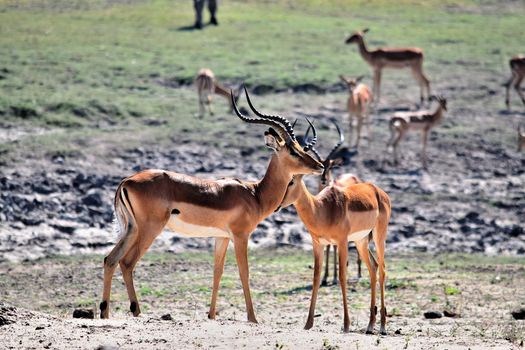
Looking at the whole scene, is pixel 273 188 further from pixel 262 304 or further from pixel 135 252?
pixel 262 304

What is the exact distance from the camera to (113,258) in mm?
11086

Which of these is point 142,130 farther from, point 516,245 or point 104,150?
point 516,245

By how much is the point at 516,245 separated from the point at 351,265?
2844mm

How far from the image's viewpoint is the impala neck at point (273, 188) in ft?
39.3

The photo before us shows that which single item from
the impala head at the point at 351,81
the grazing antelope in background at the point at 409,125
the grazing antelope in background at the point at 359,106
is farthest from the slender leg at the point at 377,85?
the grazing antelope in background at the point at 409,125

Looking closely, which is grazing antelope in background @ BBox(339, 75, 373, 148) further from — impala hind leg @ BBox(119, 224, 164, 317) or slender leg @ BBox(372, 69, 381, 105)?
impala hind leg @ BBox(119, 224, 164, 317)

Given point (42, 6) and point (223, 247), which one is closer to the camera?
point (223, 247)

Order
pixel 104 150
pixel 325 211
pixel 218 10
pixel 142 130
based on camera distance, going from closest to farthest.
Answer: pixel 325 211, pixel 104 150, pixel 142 130, pixel 218 10

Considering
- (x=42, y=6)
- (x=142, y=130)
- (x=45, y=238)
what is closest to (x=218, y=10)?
(x=42, y=6)

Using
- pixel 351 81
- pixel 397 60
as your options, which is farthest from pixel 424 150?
pixel 397 60

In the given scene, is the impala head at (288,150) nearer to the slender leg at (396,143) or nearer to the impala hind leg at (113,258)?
the impala hind leg at (113,258)

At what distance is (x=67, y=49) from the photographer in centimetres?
2728

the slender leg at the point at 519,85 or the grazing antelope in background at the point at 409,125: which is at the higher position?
the slender leg at the point at 519,85

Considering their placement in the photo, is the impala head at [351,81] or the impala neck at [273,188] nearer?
the impala neck at [273,188]
